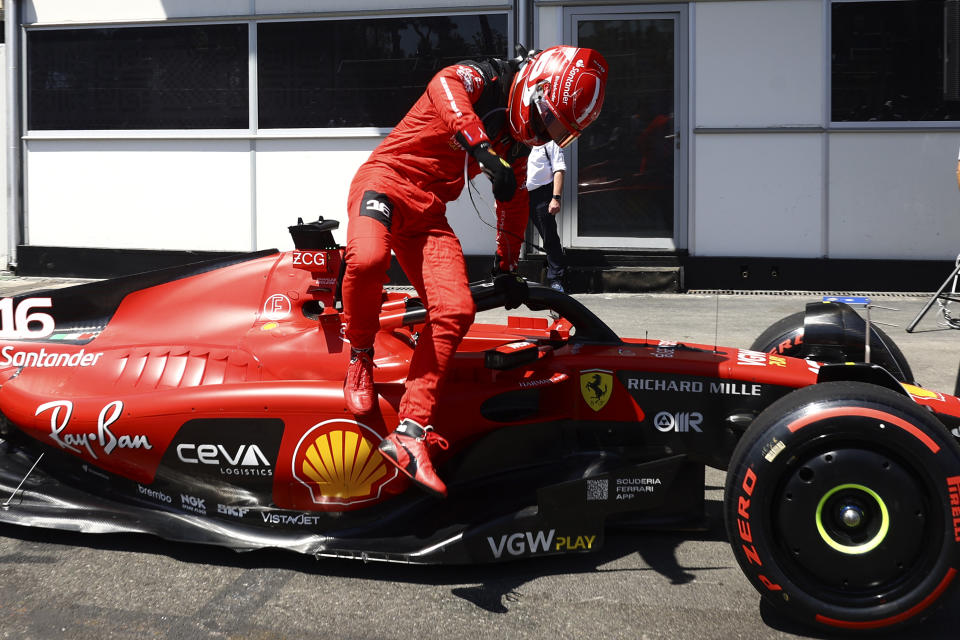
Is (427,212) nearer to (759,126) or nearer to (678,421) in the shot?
(678,421)

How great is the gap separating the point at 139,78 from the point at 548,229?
5.64 metres

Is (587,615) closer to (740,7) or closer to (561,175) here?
(561,175)

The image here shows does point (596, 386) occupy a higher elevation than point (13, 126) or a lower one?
lower

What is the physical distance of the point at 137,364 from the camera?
4.39 meters

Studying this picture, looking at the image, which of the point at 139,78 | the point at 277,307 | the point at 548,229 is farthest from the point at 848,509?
the point at 139,78

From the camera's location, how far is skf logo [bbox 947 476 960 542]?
3.03 m

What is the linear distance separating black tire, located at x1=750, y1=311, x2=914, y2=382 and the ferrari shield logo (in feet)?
3.92

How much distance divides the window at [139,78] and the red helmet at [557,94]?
8611mm

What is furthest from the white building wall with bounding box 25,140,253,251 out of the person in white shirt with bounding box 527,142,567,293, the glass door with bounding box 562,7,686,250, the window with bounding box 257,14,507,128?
the glass door with bounding box 562,7,686,250

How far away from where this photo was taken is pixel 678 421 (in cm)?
380

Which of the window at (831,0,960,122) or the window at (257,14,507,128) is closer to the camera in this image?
the window at (831,0,960,122)

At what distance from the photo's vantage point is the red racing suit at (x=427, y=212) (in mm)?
3729

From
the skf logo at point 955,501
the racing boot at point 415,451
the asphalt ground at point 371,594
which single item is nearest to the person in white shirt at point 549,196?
the asphalt ground at point 371,594

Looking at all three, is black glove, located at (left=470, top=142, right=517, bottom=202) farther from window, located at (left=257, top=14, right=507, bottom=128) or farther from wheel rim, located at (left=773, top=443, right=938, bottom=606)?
window, located at (left=257, top=14, right=507, bottom=128)
